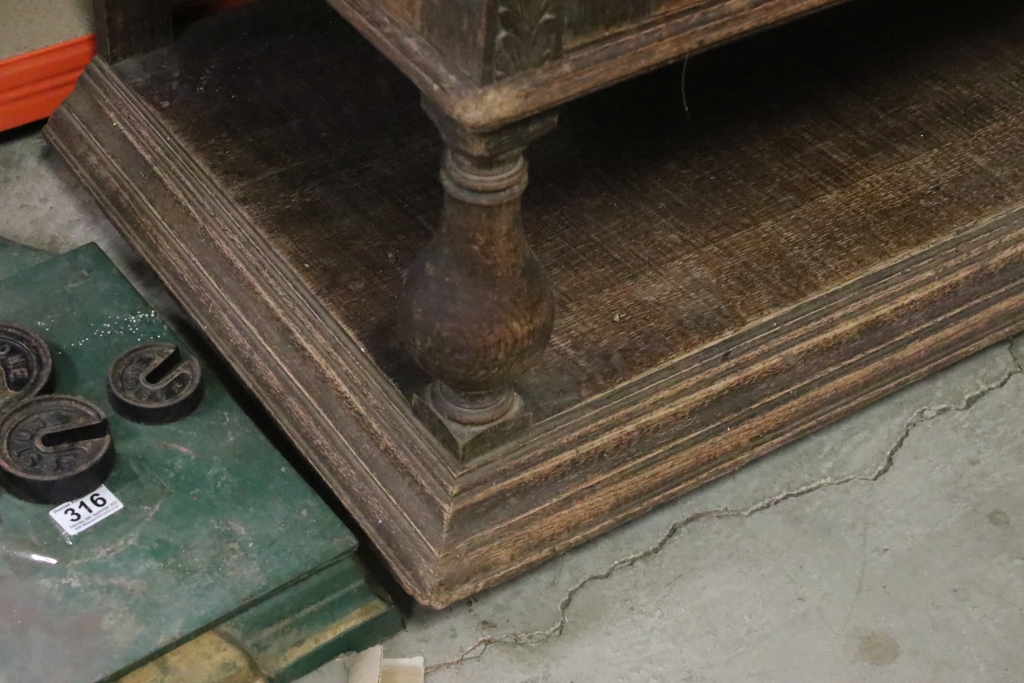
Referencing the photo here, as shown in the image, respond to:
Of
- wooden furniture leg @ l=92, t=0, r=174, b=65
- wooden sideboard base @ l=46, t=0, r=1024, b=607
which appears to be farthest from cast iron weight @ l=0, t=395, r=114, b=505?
wooden furniture leg @ l=92, t=0, r=174, b=65

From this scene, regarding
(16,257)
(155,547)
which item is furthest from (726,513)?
(16,257)

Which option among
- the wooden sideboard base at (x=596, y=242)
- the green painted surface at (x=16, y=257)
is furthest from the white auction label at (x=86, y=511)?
the green painted surface at (x=16, y=257)

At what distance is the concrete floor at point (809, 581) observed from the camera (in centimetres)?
165

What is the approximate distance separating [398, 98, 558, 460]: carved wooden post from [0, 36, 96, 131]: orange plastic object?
110 centimetres

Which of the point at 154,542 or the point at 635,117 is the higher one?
the point at 635,117

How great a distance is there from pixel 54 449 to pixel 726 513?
2.88 ft

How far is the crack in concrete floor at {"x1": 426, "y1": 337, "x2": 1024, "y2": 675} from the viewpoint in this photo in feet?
5.48

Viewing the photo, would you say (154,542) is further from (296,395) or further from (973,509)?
(973,509)

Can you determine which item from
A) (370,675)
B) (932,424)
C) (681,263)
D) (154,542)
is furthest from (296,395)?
(932,424)

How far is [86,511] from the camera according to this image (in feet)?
5.31

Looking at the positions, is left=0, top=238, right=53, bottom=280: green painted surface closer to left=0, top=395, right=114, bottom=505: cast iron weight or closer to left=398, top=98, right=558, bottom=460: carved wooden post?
left=0, top=395, right=114, bottom=505: cast iron weight

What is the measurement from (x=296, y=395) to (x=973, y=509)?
36.7 inches

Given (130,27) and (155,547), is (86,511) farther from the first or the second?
(130,27)

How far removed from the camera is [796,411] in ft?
5.98
